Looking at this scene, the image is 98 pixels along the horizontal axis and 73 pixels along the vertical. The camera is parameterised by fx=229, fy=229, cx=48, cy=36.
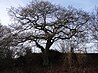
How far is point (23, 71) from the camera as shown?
26.3 metres

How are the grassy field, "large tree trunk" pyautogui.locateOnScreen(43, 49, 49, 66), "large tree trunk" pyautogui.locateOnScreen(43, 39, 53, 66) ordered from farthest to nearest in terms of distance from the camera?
"large tree trunk" pyautogui.locateOnScreen(43, 49, 49, 66) < "large tree trunk" pyautogui.locateOnScreen(43, 39, 53, 66) < the grassy field

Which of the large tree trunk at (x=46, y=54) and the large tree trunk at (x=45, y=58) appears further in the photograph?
the large tree trunk at (x=45, y=58)

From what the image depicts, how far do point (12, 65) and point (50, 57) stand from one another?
553cm

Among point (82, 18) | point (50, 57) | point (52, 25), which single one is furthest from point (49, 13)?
point (50, 57)

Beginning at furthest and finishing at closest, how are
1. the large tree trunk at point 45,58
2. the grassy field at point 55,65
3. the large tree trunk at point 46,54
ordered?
the large tree trunk at point 45,58 → the large tree trunk at point 46,54 → the grassy field at point 55,65

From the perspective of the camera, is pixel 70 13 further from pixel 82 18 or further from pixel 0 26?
pixel 0 26

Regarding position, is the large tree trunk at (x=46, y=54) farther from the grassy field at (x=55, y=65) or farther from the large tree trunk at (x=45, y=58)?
the grassy field at (x=55, y=65)

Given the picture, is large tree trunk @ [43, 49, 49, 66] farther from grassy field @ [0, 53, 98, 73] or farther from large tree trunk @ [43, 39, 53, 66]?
grassy field @ [0, 53, 98, 73]

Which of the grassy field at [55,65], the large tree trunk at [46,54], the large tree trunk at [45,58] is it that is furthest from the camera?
the large tree trunk at [45,58]

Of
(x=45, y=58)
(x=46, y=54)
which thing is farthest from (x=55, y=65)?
(x=46, y=54)

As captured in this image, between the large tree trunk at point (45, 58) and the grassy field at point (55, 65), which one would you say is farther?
the large tree trunk at point (45, 58)

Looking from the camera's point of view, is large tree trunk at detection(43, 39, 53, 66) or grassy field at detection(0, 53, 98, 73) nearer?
grassy field at detection(0, 53, 98, 73)

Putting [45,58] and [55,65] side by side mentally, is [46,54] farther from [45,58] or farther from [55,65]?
[55,65]

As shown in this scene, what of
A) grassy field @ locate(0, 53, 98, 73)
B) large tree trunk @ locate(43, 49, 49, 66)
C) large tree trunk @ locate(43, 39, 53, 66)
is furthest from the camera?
large tree trunk @ locate(43, 49, 49, 66)
